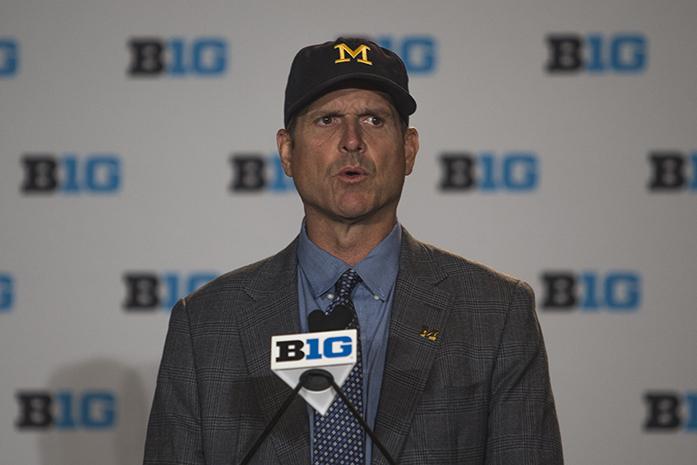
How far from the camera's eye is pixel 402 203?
9.98 ft

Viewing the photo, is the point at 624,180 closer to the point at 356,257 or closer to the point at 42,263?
the point at 356,257

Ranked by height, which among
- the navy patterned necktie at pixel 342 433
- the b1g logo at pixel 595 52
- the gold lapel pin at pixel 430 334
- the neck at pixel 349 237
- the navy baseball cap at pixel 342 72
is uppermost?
the b1g logo at pixel 595 52

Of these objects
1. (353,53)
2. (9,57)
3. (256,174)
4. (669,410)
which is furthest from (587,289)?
(9,57)

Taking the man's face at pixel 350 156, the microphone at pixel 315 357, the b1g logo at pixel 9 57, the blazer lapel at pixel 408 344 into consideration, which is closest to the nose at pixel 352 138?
the man's face at pixel 350 156

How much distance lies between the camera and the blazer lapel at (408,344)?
1.64 meters

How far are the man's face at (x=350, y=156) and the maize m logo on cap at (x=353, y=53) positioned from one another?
0.06 m

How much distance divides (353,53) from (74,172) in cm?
159

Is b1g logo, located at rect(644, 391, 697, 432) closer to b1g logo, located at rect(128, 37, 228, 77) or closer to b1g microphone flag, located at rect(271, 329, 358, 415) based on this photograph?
b1g logo, located at rect(128, 37, 228, 77)

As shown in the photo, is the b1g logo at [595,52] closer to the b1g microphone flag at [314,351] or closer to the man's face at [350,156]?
the man's face at [350,156]

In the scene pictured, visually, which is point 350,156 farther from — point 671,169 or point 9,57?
point 9,57

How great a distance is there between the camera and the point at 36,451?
10.1 ft

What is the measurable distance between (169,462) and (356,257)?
527mm

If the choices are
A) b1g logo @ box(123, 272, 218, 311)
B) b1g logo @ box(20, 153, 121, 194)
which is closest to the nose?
b1g logo @ box(123, 272, 218, 311)

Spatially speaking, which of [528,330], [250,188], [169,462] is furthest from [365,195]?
[250,188]
